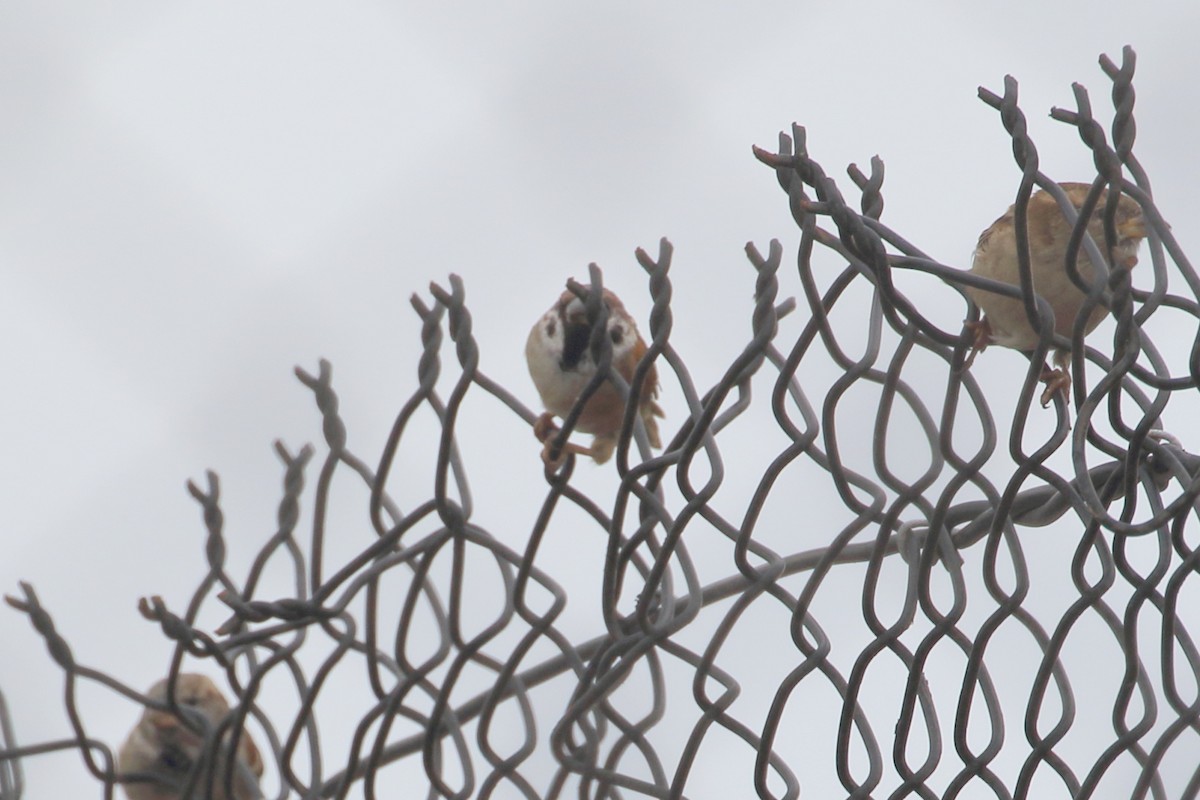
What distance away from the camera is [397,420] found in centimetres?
152

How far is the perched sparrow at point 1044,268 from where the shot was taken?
6.52 feet

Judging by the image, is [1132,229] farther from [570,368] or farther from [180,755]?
[180,755]

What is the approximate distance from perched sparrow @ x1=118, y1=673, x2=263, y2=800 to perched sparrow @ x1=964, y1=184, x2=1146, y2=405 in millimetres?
1044

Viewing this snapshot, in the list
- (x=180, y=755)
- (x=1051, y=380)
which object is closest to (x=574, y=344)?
(x=1051, y=380)

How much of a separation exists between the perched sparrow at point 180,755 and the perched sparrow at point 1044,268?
104cm

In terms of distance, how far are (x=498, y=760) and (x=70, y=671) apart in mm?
466

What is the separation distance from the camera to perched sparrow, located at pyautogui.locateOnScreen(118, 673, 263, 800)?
1661mm

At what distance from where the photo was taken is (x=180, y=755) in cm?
214

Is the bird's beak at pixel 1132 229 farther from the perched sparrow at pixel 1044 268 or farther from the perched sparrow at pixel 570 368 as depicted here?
the perched sparrow at pixel 570 368

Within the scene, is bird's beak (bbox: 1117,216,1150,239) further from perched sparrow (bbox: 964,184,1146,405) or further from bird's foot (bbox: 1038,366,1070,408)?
bird's foot (bbox: 1038,366,1070,408)

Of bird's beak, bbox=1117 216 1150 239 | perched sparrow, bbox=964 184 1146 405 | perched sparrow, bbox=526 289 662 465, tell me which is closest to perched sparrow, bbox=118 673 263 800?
perched sparrow, bbox=526 289 662 465

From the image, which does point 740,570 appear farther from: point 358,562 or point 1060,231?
point 1060,231

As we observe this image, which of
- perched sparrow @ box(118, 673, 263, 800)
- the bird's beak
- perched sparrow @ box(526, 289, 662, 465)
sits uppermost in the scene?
perched sparrow @ box(526, 289, 662, 465)

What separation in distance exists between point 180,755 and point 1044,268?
1471 millimetres
